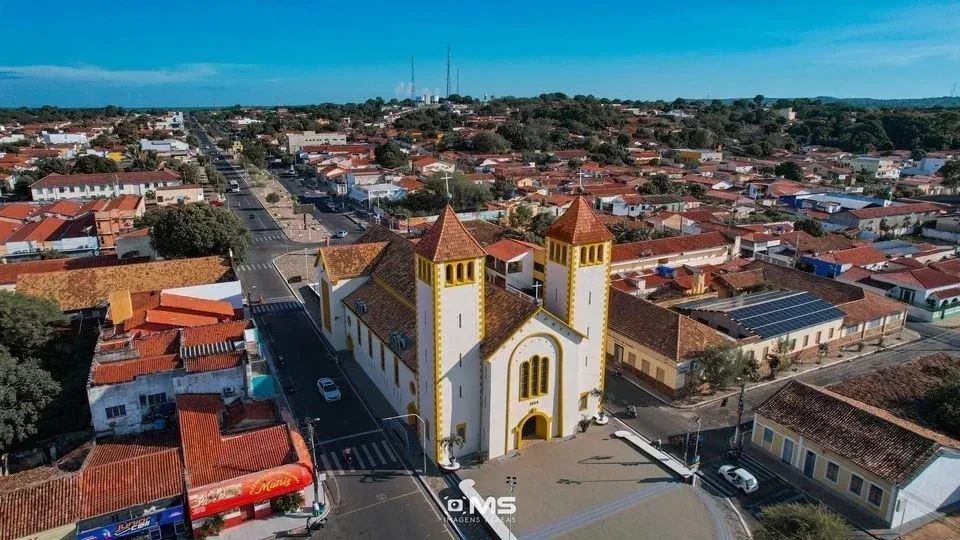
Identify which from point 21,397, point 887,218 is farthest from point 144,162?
point 887,218

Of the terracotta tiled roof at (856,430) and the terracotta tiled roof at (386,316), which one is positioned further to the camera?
the terracotta tiled roof at (386,316)

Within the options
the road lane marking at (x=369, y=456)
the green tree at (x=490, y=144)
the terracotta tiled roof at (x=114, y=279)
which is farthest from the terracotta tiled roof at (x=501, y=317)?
the green tree at (x=490, y=144)

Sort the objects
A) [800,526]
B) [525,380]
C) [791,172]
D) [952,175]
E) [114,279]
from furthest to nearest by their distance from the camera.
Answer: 1. [791,172]
2. [952,175]
3. [114,279]
4. [525,380]
5. [800,526]

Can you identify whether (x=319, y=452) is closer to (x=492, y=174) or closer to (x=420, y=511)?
(x=420, y=511)

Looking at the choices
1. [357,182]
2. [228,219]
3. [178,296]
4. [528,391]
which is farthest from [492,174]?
[528,391]

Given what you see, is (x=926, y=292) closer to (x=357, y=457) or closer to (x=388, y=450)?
(x=388, y=450)

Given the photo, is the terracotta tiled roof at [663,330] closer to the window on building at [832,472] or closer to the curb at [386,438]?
the window on building at [832,472]

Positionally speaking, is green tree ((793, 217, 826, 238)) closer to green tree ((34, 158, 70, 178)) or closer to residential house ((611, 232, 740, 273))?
residential house ((611, 232, 740, 273))
